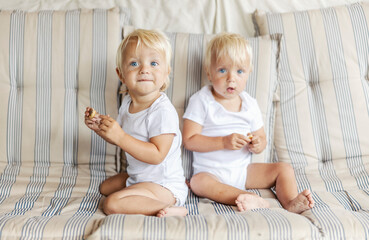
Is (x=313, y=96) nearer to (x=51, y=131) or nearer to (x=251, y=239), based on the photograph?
(x=251, y=239)

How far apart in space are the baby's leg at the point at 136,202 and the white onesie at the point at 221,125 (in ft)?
0.96

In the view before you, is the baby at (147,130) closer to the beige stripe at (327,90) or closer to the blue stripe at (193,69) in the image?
the blue stripe at (193,69)

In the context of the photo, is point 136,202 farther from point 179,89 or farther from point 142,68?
point 179,89

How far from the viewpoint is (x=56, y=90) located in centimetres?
188

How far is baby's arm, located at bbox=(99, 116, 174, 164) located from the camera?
1.48 metres

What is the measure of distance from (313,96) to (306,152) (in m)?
0.25

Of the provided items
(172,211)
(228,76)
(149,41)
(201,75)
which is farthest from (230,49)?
(172,211)

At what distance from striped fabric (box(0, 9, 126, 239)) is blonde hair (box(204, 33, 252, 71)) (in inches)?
16.2

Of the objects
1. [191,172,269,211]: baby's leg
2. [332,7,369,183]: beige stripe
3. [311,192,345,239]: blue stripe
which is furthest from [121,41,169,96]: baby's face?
[332,7,369,183]: beige stripe

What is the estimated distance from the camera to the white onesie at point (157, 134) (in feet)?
5.22

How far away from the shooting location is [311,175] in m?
1.79

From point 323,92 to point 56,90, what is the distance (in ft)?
3.71

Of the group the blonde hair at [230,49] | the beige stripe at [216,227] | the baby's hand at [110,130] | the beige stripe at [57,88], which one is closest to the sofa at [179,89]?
the beige stripe at [57,88]

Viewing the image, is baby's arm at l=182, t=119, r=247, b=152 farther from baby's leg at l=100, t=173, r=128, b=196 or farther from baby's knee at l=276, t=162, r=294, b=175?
baby's leg at l=100, t=173, r=128, b=196
